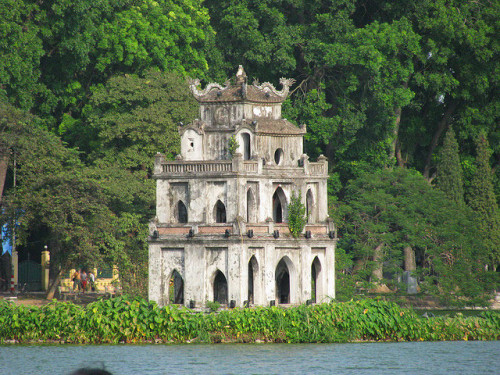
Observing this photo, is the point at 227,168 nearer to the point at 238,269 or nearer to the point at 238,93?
the point at 238,269

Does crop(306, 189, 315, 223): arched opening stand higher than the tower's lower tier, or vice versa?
crop(306, 189, 315, 223): arched opening

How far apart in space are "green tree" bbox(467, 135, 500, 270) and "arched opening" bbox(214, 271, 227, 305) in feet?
60.8

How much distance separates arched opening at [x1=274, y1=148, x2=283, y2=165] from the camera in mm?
57625

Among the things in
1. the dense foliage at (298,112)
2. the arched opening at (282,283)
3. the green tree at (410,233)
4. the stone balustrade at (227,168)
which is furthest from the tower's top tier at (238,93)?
the green tree at (410,233)

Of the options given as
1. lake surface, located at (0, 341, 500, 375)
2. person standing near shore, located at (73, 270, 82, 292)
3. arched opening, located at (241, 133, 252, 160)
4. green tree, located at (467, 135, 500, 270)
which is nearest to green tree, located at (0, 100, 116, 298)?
person standing near shore, located at (73, 270, 82, 292)

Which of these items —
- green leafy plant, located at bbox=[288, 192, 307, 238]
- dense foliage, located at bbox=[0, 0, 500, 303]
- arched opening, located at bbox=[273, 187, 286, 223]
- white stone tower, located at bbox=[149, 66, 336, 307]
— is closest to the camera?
white stone tower, located at bbox=[149, 66, 336, 307]

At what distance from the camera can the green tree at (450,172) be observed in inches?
2717

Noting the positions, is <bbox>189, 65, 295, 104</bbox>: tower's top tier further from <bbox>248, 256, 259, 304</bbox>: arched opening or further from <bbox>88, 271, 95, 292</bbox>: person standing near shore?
<bbox>88, 271, 95, 292</bbox>: person standing near shore

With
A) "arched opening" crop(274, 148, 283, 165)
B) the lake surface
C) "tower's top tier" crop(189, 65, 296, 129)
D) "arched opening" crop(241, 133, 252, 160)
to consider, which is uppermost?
"tower's top tier" crop(189, 65, 296, 129)

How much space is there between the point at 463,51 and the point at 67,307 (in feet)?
113

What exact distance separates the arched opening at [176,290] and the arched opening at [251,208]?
4.31 metres

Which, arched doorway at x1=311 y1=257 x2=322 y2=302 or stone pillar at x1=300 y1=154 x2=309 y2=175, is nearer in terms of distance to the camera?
arched doorway at x1=311 y1=257 x2=322 y2=302

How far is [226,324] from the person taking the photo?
149 ft

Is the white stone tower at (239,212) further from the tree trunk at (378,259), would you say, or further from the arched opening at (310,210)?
the tree trunk at (378,259)
